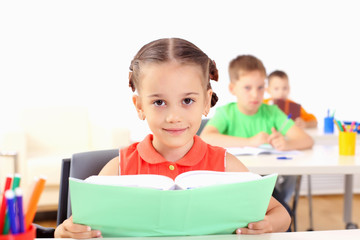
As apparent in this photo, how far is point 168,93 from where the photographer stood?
3.90 ft

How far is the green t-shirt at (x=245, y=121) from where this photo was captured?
2.68 meters

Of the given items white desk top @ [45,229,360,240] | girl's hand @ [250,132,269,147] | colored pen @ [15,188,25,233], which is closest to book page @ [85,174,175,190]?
white desk top @ [45,229,360,240]

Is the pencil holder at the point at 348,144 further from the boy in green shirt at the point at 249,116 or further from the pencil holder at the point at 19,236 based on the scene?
the pencil holder at the point at 19,236

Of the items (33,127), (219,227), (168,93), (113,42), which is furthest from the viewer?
(113,42)

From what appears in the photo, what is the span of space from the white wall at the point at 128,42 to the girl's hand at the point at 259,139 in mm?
2170

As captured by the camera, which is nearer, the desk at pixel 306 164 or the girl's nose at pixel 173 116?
the girl's nose at pixel 173 116

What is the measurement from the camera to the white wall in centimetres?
449

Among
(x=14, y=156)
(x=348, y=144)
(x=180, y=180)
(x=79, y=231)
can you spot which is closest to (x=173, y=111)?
(x=180, y=180)

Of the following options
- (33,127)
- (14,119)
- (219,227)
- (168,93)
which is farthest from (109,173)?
(14,119)

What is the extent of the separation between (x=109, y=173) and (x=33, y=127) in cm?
297

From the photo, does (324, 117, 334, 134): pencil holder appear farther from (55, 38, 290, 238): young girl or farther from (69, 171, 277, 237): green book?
(69, 171, 277, 237): green book

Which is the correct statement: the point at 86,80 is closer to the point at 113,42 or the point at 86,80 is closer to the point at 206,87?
the point at 113,42

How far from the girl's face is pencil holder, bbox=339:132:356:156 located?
1.30 m

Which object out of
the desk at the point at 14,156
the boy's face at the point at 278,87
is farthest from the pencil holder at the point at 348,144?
the desk at the point at 14,156
